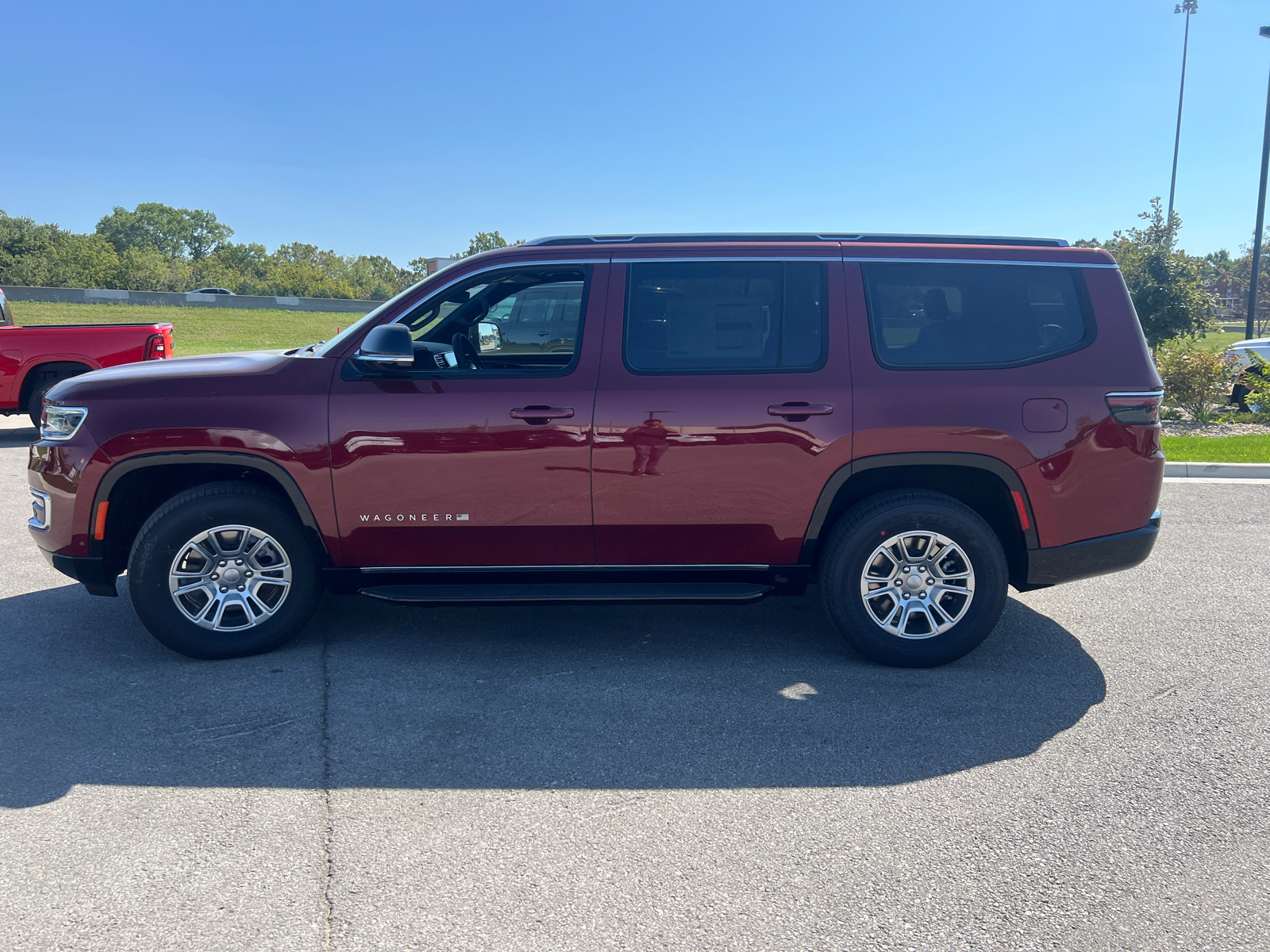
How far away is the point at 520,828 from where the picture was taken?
123 inches

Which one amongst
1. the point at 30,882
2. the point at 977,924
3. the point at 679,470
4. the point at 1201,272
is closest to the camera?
the point at 977,924

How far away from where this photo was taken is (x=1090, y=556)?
15.0ft

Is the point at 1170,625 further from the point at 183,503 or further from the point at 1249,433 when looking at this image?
the point at 1249,433

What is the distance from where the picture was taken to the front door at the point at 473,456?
4.40 meters

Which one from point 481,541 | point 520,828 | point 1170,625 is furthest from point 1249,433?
point 520,828

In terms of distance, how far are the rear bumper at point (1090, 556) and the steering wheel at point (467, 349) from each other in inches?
113

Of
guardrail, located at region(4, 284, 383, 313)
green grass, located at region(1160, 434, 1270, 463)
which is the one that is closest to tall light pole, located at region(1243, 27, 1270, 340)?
green grass, located at region(1160, 434, 1270, 463)

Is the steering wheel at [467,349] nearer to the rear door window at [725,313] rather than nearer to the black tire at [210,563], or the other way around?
the rear door window at [725,313]

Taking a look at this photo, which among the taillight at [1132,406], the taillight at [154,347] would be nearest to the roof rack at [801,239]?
the taillight at [1132,406]

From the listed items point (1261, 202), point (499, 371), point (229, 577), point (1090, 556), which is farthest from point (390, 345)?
point (1261, 202)

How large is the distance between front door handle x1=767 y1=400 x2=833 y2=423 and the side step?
32.8 inches

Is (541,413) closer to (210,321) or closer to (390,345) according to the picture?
(390,345)

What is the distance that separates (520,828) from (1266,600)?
489cm

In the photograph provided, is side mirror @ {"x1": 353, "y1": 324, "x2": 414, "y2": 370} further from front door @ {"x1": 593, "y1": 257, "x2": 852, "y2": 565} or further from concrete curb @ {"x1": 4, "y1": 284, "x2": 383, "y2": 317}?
concrete curb @ {"x1": 4, "y1": 284, "x2": 383, "y2": 317}
